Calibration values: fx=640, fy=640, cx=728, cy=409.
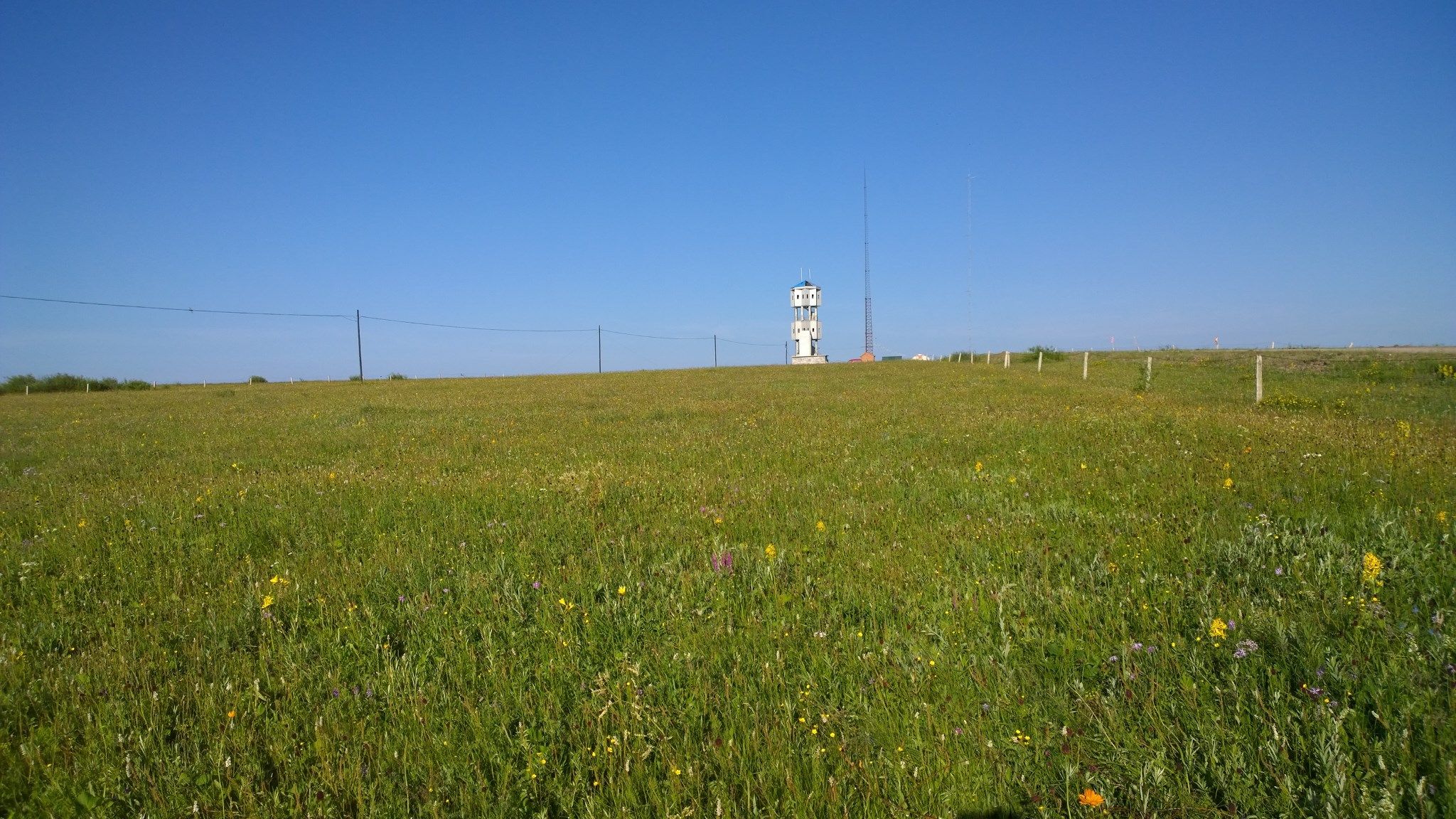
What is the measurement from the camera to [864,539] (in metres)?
6.13

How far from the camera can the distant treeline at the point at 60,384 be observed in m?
→ 55.9

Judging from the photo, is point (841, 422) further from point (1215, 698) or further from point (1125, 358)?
point (1125, 358)

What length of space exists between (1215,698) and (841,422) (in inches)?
503

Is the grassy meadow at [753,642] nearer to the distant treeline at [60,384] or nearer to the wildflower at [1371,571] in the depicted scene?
the wildflower at [1371,571]

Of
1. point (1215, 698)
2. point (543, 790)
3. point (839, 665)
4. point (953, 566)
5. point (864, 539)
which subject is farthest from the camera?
point (864, 539)

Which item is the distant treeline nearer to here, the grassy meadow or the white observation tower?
the grassy meadow

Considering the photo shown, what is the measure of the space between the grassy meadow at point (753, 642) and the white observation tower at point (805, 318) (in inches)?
4708

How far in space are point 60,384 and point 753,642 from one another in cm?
7962

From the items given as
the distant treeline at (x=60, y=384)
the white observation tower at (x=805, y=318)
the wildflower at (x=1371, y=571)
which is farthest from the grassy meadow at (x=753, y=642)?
the white observation tower at (x=805, y=318)

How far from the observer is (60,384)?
5694 cm

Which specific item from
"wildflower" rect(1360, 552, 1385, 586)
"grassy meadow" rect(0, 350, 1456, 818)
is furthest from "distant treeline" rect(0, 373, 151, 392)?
"wildflower" rect(1360, 552, 1385, 586)

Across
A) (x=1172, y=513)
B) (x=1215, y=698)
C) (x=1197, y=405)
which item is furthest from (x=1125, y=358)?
(x=1215, y=698)

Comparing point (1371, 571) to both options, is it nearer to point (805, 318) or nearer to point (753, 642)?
point (753, 642)

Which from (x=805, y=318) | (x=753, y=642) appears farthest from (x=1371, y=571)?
(x=805, y=318)
